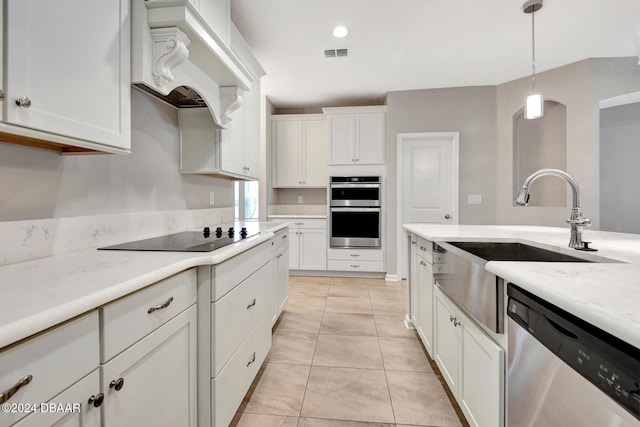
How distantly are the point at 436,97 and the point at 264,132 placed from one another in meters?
2.54

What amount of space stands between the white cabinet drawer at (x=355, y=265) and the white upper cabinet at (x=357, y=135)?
1.47m

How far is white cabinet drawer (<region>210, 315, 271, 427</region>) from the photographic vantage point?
3.91ft

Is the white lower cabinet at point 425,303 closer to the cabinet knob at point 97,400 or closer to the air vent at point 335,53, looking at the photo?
the cabinet knob at point 97,400

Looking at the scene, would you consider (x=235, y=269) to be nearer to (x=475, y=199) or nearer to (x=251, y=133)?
(x=251, y=133)

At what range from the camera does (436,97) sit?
160 inches

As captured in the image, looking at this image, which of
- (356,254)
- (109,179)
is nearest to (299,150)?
(356,254)

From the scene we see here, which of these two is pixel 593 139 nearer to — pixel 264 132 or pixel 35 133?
pixel 264 132

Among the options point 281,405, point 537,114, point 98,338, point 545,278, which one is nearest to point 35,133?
point 98,338

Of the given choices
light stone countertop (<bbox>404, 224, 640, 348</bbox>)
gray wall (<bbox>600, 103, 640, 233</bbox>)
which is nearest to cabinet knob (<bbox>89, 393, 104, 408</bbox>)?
light stone countertop (<bbox>404, 224, 640, 348</bbox>)

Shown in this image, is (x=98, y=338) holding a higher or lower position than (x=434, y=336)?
higher

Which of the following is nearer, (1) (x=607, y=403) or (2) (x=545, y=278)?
(1) (x=607, y=403)

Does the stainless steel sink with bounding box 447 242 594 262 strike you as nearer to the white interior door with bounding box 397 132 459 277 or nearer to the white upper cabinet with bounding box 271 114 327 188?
the white interior door with bounding box 397 132 459 277

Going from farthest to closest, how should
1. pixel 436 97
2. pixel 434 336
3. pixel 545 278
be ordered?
1. pixel 436 97
2. pixel 434 336
3. pixel 545 278

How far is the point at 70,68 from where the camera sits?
0.92 metres
